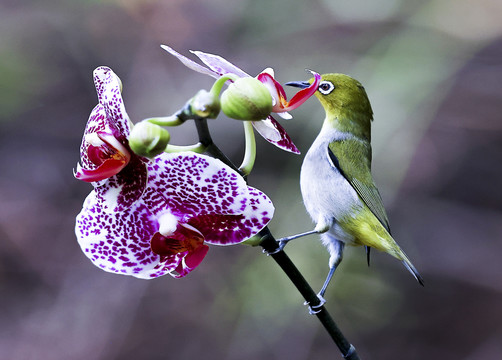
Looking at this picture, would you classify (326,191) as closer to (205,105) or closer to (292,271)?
(292,271)

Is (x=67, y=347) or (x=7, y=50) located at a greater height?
(x=7, y=50)

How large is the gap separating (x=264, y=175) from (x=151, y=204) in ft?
4.51

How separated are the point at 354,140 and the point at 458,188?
1.33 metres

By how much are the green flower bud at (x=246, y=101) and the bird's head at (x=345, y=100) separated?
48 cm

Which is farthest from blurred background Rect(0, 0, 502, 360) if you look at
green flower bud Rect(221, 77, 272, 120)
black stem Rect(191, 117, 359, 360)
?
green flower bud Rect(221, 77, 272, 120)

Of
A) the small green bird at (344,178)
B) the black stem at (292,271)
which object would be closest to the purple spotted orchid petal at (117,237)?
the black stem at (292,271)

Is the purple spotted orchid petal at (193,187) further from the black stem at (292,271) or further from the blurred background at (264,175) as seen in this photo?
the blurred background at (264,175)

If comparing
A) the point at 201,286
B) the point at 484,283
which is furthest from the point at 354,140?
the point at 484,283

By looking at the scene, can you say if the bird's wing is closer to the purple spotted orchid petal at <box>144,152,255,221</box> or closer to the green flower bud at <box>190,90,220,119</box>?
the purple spotted orchid petal at <box>144,152,255,221</box>

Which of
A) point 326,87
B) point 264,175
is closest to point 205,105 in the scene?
point 326,87

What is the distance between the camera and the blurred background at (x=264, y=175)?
81.0 inches

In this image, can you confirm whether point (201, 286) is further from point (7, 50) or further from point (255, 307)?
point (7, 50)

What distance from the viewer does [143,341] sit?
2.23 metres

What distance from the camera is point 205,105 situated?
544mm
